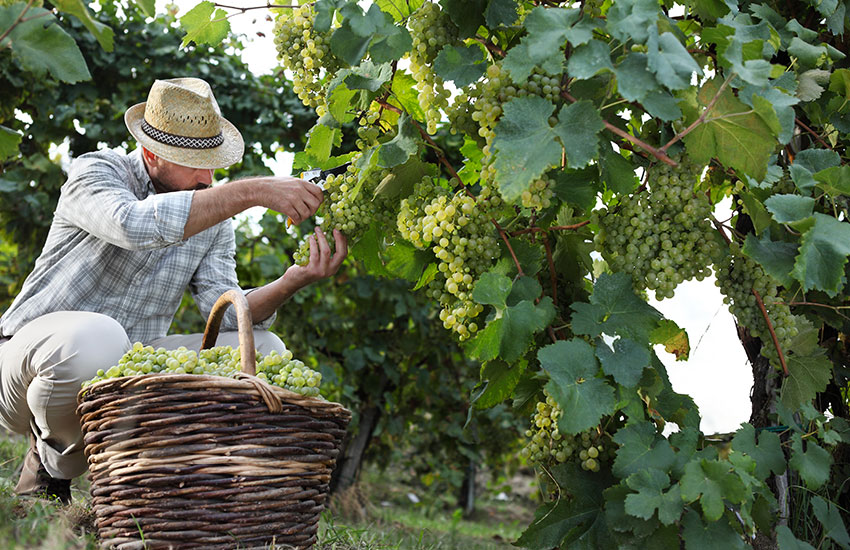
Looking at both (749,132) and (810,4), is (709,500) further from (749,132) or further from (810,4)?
(810,4)

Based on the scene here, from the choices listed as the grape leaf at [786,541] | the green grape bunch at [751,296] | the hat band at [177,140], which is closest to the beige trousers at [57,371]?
the hat band at [177,140]

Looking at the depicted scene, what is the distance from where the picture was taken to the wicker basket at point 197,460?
59.5 inches

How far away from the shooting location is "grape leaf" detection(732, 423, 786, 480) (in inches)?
62.1

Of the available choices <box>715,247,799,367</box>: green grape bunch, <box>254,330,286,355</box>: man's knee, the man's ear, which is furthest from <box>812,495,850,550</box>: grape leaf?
the man's ear

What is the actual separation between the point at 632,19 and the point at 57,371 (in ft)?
5.33

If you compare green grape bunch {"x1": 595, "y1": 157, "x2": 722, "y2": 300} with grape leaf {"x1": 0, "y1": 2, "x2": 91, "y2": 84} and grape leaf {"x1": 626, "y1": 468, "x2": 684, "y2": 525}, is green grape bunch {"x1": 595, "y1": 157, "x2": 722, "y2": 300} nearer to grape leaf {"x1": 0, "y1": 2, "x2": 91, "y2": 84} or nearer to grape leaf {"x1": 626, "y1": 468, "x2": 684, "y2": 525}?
grape leaf {"x1": 626, "y1": 468, "x2": 684, "y2": 525}

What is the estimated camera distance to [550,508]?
1.71m

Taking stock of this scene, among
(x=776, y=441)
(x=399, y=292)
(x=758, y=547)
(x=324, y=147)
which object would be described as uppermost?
(x=324, y=147)

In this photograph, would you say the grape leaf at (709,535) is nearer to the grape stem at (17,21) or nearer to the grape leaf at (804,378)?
the grape leaf at (804,378)

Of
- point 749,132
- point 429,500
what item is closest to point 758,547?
point 749,132

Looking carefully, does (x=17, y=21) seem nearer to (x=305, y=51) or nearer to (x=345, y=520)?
(x=305, y=51)

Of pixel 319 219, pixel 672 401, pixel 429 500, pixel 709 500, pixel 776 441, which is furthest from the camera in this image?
pixel 429 500

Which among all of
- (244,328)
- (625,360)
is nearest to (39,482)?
(244,328)

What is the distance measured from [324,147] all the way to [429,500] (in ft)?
14.5
